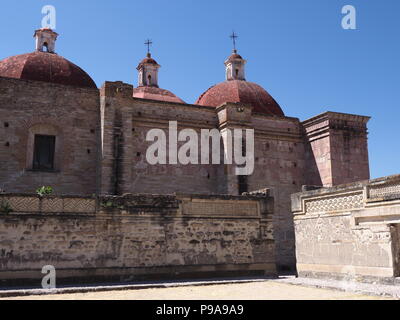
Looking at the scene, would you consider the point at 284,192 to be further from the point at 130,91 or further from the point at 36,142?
the point at 36,142

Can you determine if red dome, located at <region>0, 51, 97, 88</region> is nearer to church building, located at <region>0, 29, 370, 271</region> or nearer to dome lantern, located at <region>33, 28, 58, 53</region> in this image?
church building, located at <region>0, 29, 370, 271</region>

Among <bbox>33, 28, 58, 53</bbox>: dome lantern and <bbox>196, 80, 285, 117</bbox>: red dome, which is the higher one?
<bbox>33, 28, 58, 53</bbox>: dome lantern

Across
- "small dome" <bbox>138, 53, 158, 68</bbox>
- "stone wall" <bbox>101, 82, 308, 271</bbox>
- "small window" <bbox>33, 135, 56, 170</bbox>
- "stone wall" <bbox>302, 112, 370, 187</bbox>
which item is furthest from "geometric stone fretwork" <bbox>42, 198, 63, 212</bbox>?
"small dome" <bbox>138, 53, 158, 68</bbox>

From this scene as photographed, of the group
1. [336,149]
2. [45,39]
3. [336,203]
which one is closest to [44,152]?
[45,39]

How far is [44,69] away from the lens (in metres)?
19.5

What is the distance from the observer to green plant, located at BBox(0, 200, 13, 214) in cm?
1091

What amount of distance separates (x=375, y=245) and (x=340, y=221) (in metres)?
1.23

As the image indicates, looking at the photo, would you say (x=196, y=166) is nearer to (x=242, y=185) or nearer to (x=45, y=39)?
(x=242, y=185)

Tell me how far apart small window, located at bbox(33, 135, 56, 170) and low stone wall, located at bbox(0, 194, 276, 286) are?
5.82 m

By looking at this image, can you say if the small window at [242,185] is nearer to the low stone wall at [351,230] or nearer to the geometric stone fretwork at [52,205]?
the low stone wall at [351,230]

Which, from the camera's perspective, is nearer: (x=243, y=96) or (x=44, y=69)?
(x=44, y=69)

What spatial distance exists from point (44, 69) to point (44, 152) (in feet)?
15.2

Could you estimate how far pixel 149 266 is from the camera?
12133 millimetres
